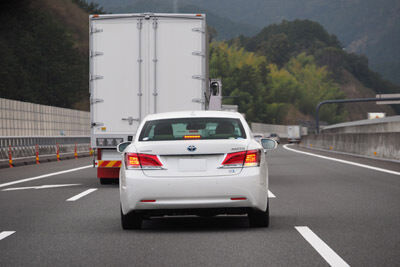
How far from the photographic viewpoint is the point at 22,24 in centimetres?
7681

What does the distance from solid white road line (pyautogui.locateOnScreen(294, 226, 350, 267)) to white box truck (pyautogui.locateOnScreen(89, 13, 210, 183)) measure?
6.52 meters

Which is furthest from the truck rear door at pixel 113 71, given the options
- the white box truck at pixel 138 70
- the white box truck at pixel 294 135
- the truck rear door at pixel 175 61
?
the white box truck at pixel 294 135

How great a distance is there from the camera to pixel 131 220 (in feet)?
26.3

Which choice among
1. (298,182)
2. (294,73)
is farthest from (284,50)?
(298,182)

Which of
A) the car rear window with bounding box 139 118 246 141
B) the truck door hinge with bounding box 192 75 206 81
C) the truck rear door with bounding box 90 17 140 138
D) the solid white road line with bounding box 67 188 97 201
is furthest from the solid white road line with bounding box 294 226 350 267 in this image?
the truck rear door with bounding box 90 17 140 138

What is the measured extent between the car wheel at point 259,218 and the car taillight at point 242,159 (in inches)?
25.9

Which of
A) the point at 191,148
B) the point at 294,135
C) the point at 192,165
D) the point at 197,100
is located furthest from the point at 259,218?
the point at 294,135

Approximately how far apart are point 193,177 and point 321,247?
1.68 metres

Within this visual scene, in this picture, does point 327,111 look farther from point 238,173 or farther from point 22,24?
point 238,173

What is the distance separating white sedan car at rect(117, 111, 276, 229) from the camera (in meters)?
7.56

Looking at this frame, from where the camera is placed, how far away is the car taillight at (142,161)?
7.67 meters

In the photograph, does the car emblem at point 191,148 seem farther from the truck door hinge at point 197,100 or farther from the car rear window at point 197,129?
the truck door hinge at point 197,100

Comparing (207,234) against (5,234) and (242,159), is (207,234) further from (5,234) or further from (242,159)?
(5,234)

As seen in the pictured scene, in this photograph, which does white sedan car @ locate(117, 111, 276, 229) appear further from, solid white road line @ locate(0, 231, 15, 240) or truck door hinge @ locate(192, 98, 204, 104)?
truck door hinge @ locate(192, 98, 204, 104)
